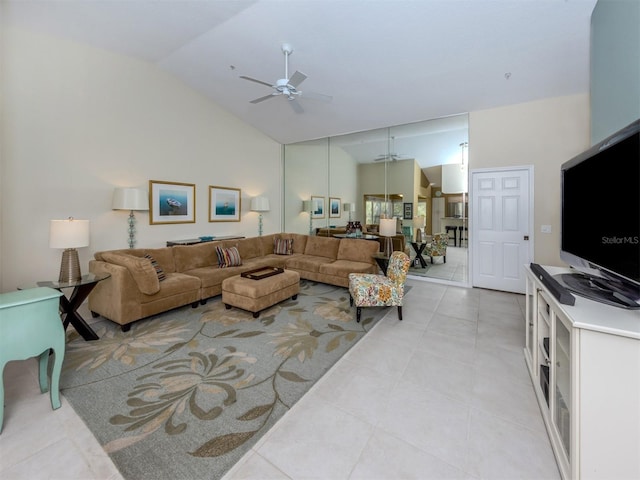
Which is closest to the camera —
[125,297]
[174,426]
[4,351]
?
[4,351]

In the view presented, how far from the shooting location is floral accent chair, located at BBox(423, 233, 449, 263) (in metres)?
5.73

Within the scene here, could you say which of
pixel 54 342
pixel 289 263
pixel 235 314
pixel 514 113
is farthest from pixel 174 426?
pixel 514 113

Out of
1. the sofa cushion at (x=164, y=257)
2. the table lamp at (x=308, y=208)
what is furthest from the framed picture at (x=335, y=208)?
the sofa cushion at (x=164, y=257)

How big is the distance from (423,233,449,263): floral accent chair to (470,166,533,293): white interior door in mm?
794

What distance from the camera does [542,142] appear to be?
170 inches

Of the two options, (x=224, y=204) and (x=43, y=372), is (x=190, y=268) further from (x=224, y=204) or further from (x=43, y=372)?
(x=43, y=372)

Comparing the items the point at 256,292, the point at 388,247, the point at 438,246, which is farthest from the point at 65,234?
the point at 438,246

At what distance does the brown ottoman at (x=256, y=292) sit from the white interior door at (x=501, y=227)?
11.3 ft

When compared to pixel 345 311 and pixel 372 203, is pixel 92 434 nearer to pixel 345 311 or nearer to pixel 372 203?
pixel 345 311

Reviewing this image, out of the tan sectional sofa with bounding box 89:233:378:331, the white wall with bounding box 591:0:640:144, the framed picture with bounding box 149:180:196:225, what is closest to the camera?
the white wall with bounding box 591:0:640:144

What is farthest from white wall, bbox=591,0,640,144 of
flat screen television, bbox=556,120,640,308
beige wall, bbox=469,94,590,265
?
flat screen television, bbox=556,120,640,308

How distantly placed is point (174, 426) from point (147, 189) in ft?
13.1

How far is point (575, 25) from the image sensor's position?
303 centimetres

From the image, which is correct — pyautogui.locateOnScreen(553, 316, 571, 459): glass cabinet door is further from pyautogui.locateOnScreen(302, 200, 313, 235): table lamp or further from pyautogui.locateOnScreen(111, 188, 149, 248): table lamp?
pyautogui.locateOnScreen(302, 200, 313, 235): table lamp
